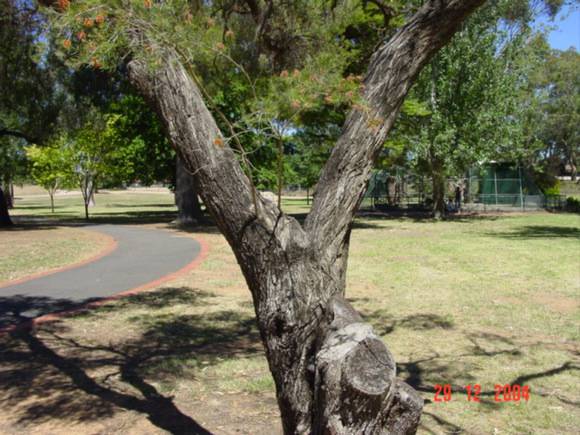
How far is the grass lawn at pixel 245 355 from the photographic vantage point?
4559 mm

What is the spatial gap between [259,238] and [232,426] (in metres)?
1.94

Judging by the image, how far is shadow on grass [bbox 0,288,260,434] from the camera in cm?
469

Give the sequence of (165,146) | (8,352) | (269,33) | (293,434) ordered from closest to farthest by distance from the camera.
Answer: (293,434) < (8,352) < (269,33) < (165,146)

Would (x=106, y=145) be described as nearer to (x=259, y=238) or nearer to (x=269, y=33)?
(x=269, y=33)

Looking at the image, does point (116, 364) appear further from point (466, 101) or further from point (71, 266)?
point (466, 101)

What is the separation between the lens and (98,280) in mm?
10992

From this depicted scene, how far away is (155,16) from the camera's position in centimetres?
329

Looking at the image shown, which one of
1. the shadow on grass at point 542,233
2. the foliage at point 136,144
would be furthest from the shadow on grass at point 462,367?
the foliage at point 136,144

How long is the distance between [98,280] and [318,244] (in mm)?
8580

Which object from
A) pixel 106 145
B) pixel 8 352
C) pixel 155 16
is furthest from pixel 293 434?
pixel 106 145
